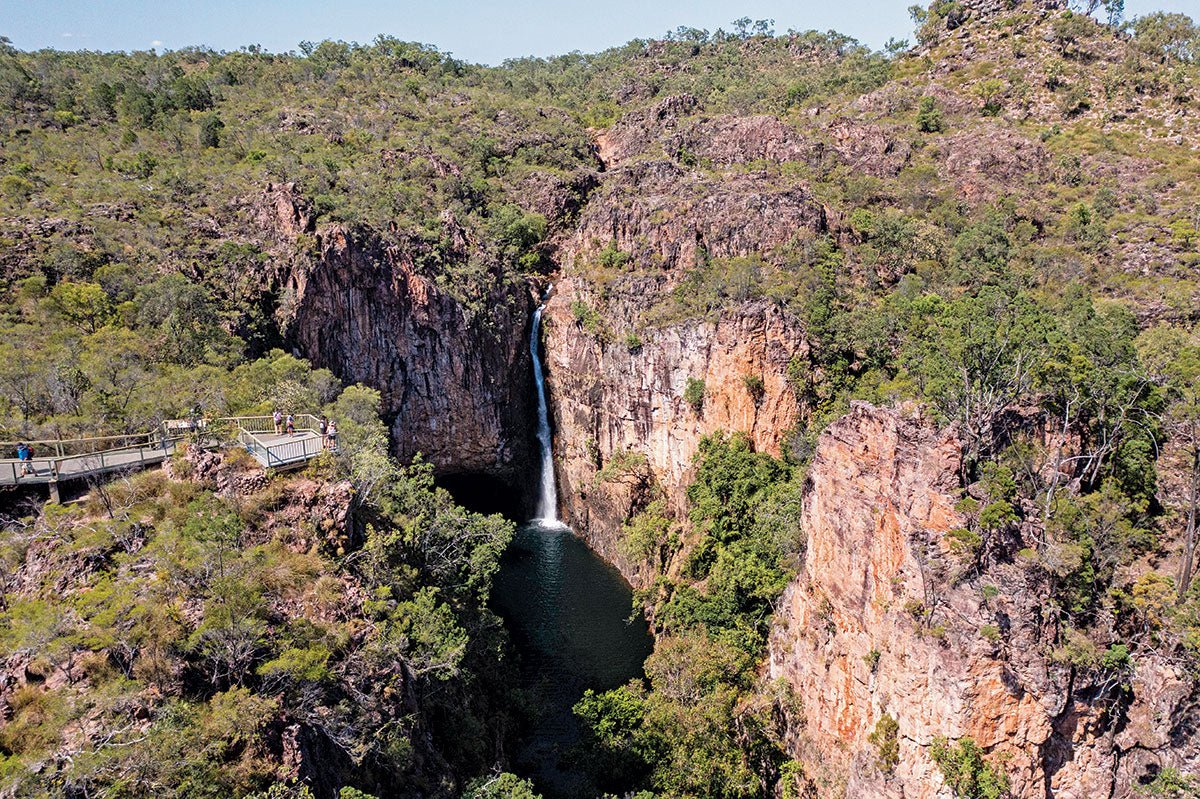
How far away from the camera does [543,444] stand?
59688mm

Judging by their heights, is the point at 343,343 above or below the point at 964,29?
below

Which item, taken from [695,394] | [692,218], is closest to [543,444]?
[695,394]

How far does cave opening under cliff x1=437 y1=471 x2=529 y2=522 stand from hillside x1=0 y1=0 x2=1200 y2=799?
427 mm

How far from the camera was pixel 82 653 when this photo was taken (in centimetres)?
1819

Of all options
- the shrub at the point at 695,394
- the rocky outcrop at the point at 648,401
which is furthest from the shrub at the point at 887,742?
the shrub at the point at 695,394

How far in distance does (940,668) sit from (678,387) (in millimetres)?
27891

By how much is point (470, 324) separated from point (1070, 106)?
178 ft

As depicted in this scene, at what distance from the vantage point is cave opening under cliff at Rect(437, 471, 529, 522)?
191 feet

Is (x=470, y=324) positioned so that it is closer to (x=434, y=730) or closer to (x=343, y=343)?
(x=343, y=343)

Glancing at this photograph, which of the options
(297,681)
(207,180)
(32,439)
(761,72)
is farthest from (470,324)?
(761,72)

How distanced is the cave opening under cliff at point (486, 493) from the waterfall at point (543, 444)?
1499 millimetres

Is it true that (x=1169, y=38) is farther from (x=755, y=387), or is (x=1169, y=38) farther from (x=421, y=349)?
(x=421, y=349)

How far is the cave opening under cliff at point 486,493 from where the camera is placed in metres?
58.1

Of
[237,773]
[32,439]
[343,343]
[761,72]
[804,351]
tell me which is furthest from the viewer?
[761,72]
